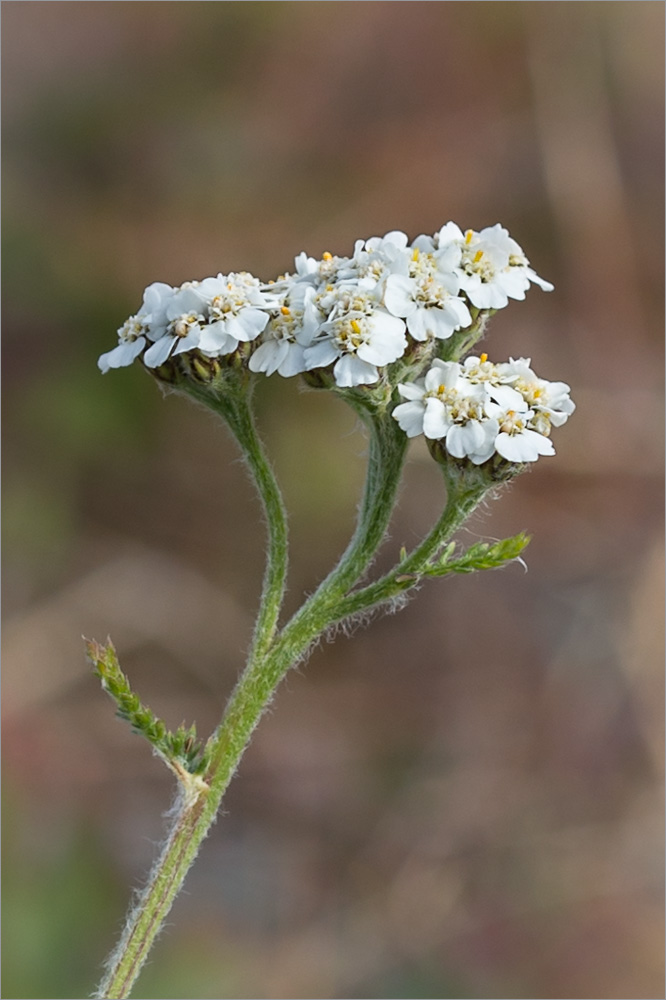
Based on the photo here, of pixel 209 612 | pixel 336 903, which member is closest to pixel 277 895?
pixel 336 903

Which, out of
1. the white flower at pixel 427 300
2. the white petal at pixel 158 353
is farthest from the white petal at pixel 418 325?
the white petal at pixel 158 353

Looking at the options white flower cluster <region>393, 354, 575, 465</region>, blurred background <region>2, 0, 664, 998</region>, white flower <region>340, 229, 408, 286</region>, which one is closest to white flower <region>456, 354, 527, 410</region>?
white flower cluster <region>393, 354, 575, 465</region>

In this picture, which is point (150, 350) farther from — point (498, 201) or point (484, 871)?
point (498, 201)

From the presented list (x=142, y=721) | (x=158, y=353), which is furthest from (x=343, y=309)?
(x=142, y=721)

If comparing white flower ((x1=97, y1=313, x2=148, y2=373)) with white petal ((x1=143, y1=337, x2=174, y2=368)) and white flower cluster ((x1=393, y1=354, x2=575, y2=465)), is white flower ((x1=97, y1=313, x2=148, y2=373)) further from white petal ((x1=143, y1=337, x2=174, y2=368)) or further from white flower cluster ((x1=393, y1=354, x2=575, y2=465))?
white flower cluster ((x1=393, y1=354, x2=575, y2=465))

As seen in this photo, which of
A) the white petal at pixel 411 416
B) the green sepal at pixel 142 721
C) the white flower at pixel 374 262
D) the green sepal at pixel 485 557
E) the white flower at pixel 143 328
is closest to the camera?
the green sepal at pixel 142 721

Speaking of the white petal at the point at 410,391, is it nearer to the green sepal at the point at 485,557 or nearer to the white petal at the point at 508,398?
the white petal at the point at 508,398

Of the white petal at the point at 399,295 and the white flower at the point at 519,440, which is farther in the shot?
the white petal at the point at 399,295
